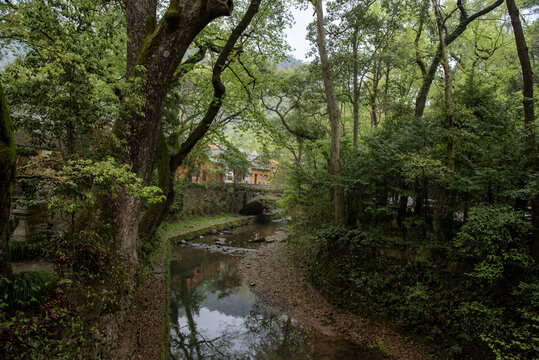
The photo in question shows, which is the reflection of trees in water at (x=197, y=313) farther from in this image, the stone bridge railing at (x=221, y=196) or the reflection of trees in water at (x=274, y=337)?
the stone bridge railing at (x=221, y=196)

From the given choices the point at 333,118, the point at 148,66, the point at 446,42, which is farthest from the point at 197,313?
the point at 446,42

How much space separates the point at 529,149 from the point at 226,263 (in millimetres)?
11642

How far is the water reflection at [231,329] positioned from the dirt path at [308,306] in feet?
1.15

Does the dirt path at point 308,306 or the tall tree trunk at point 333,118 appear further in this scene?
the tall tree trunk at point 333,118

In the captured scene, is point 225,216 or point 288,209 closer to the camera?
point 288,209

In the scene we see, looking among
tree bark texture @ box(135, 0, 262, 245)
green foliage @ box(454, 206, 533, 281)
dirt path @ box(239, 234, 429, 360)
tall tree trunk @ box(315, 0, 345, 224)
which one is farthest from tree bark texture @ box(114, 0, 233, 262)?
green foliage @ box(454, 206, 533, 281)

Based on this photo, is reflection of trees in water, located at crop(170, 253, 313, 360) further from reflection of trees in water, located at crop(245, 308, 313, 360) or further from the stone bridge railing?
the stone bridge railing

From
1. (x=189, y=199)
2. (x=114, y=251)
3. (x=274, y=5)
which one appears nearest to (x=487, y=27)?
(x=274, y=5)

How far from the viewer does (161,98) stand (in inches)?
183

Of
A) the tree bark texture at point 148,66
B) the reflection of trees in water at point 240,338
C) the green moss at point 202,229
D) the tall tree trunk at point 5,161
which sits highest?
the tree bark texture at point 148,66

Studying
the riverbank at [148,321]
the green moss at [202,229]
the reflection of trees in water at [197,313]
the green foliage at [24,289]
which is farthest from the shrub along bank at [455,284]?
the green moss at [202,229]

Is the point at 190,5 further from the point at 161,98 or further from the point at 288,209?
the point at 288,209

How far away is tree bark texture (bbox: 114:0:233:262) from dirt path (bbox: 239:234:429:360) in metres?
5.48

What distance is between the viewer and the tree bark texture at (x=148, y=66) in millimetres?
4270
